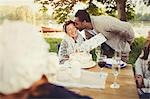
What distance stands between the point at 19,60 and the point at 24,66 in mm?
36

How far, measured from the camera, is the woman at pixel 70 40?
2527 mm

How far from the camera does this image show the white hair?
1527mm

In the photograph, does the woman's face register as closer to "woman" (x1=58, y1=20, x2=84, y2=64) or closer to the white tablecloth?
"woman" (x1=58, y1=20, x2=84, y2=64)

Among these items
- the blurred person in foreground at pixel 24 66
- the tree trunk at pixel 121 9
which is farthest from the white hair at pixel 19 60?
the tree trunk at pixel 121 9

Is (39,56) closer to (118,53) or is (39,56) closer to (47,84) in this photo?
(47,84)

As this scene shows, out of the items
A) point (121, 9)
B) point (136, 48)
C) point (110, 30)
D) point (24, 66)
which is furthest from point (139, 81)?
point (24, 66)

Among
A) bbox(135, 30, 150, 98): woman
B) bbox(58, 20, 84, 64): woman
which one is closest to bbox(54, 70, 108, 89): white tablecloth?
bbox(58, 20, 84, 64): woman

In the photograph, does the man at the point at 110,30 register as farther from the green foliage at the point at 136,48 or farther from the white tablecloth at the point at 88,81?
the white tablecloth at the point at 88,81

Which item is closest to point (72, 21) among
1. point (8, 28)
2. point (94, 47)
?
point (94, 47)

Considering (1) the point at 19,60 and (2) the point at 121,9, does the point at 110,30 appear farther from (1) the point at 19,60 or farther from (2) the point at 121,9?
(1) the point at 19,60

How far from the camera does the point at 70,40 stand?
2.57 metres

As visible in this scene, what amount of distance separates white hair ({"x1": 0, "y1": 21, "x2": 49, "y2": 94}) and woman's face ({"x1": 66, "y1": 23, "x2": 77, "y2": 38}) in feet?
3.25

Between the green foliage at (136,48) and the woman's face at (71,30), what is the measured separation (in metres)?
0.45

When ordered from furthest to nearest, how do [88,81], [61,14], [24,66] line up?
[61,14] → [88,81] → [24,66]
